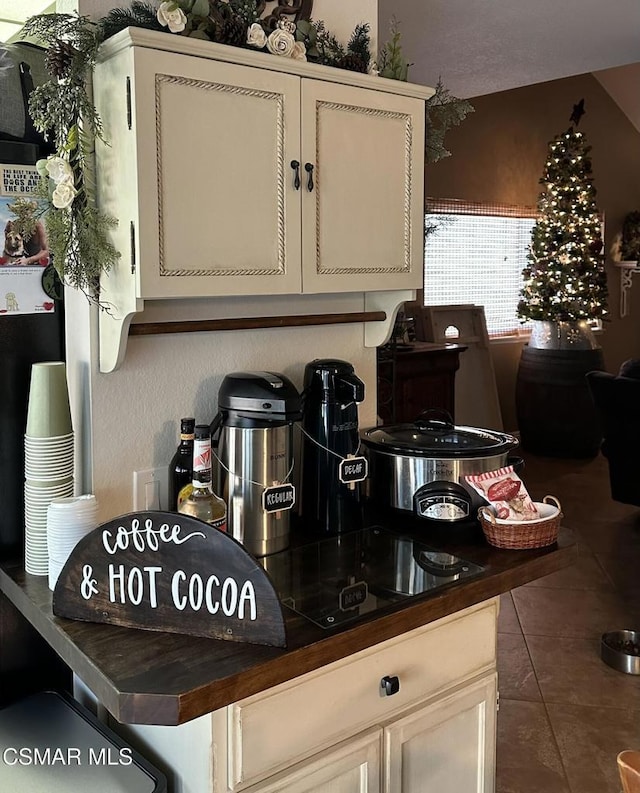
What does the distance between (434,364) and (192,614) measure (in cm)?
413

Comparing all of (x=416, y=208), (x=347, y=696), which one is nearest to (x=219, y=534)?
(x=347, y=696)

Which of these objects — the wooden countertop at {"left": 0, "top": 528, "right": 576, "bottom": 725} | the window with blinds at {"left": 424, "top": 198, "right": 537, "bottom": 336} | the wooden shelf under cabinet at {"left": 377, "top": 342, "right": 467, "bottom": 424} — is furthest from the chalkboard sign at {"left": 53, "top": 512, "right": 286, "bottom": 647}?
the window with blinds at {"left": 424, "top": 198, "right": 537, "bottom": 336}

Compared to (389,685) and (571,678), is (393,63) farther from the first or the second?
(571,678)

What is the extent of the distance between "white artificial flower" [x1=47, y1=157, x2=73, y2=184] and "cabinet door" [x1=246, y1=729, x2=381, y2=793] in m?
1.21

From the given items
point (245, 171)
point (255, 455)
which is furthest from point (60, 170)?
point (255, 455)

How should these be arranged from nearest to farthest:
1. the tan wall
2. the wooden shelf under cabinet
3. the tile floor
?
the tile floor < the wooden shelf under cabinet < the tan wall

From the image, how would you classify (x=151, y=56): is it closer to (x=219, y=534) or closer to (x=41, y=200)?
(x=41, y=200)

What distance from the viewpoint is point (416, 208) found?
6.77ft

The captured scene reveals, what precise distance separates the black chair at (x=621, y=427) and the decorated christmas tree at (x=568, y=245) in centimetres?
158

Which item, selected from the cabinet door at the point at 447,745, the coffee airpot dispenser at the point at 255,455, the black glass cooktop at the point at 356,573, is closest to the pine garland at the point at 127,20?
the coffee airpot dispenser at the point at 255,455

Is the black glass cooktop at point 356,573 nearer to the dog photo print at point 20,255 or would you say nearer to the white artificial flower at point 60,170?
the dog photo print at point 20,255

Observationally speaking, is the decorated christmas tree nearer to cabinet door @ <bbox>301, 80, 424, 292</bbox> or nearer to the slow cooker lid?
the slow cooker lid

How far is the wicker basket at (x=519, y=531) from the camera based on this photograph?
1812 millimetres

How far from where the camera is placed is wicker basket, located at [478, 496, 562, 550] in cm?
181
